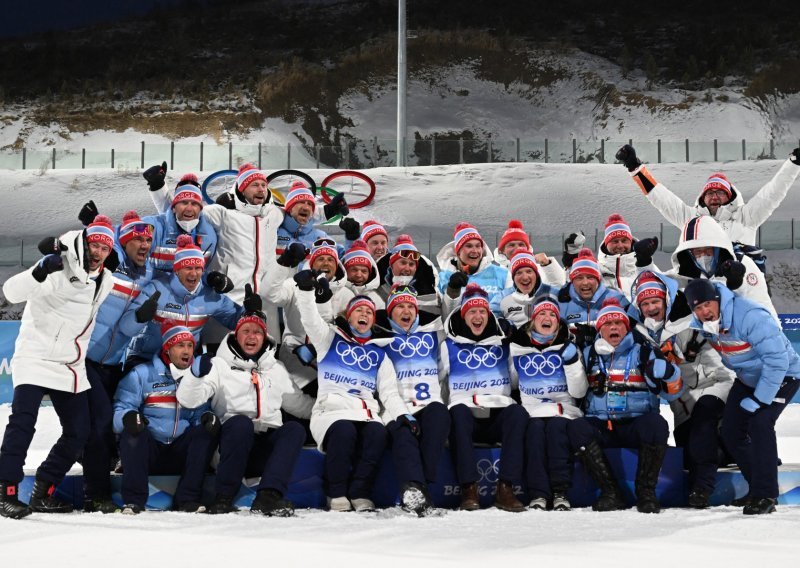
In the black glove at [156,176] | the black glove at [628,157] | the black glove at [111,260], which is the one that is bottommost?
the black glove at [111,260]

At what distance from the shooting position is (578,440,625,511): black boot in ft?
18.0

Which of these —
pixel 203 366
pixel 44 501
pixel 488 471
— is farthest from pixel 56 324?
pixel 488 471

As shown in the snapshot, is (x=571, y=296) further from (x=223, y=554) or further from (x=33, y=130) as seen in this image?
(x=33, y=130)

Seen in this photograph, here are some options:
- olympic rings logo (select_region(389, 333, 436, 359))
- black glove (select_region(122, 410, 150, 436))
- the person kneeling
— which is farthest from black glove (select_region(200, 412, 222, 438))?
the person kneeling

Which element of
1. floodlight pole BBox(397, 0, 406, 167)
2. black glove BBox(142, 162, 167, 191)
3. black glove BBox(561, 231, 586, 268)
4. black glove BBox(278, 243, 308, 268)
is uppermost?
floodlight pole BBox(397, 0, 406, 167)

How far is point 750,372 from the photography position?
5.58 metres

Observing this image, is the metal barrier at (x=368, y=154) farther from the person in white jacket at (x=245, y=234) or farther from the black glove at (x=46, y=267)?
A: the black glove at (x=46, y=267)

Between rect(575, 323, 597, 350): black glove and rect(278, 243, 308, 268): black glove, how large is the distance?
1.85 meters

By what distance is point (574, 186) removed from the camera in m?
24.8

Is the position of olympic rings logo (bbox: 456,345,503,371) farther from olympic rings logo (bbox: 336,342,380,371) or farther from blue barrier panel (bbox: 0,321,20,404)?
blue barrier panel (bbox: 0,321,20,404)

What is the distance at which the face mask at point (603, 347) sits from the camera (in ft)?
18.7

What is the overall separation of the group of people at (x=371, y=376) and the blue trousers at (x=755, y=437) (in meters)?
0.01

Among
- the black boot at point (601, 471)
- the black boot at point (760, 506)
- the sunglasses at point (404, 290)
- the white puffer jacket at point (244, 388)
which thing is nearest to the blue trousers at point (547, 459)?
the black boot at point (601, 471)

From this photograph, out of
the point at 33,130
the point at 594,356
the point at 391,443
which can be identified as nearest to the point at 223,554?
the point at 391,443
